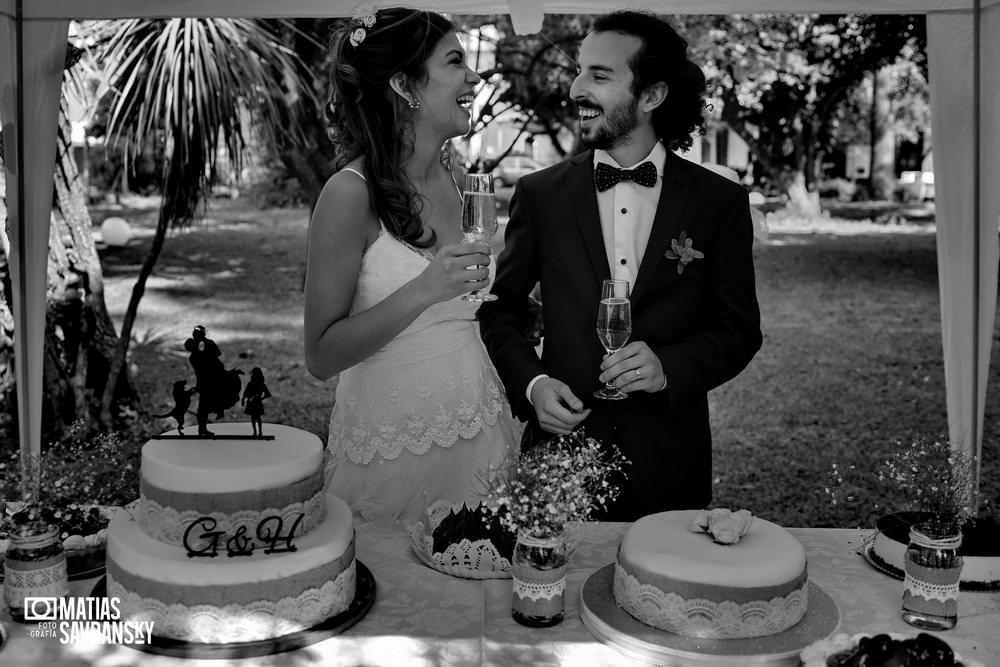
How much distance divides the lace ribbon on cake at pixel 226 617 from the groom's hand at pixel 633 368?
3.31ft

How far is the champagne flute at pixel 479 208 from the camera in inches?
94.0

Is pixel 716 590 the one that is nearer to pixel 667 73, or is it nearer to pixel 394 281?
pixel 394 281

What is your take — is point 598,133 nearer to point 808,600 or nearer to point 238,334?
point 808,600

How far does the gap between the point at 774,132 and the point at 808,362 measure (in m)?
11.2

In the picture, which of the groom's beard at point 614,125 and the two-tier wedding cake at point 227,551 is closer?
the two-tier wedding cake at point 227,551

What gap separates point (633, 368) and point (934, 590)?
92cm

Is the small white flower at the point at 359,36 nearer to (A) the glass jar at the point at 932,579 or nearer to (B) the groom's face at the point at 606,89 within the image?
(B) the groom's face at the point at 606,89


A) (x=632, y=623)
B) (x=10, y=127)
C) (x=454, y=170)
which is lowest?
(x=632, y=623)

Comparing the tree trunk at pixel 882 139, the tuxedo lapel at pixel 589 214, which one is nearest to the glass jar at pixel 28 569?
the tuxedo lapel at pixel 589 214

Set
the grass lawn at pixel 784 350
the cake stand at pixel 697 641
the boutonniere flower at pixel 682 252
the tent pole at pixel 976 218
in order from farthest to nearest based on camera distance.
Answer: the grass lawn at pixel 784 350
the tent pole at pixel 976 218
the boutonniere flower at pixel 682 252
the cake stand at pixel 697 641

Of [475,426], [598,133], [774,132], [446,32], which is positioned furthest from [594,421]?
[774,132]

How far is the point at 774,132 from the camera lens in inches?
795

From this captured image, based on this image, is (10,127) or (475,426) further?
(10,127)

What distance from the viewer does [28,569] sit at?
2.12 metres
